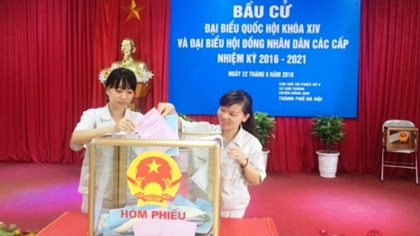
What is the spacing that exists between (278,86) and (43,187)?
296 cm

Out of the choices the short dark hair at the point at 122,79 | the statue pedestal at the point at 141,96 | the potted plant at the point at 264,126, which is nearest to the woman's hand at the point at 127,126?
the short dark hair at the point at 122,79

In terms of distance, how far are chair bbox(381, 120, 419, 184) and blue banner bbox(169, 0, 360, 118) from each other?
502 mm

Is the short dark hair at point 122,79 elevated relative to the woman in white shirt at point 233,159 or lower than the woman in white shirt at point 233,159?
elevated

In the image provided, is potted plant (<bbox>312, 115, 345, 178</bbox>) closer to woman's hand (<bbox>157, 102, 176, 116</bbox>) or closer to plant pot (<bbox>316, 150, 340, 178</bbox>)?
plant pot (<bbox>316, 150, 340, 178</bbox>)

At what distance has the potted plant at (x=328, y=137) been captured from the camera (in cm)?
532

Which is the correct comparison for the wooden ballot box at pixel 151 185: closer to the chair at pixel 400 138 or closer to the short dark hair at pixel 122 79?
the short dark hair at pixel 122 79

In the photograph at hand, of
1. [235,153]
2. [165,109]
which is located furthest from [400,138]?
[165,109]

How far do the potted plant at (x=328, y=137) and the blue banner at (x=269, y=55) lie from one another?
24 centimetres

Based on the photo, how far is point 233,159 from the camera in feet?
5.19

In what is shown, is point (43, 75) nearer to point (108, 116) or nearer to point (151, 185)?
point (108, 116)

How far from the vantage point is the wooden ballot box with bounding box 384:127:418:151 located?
5.18 m

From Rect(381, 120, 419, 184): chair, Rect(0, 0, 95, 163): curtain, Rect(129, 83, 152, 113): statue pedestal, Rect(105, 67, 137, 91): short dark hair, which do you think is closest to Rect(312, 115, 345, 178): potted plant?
Rect(381, 120, 419, 184): chair

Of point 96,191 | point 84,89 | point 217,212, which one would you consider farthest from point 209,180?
point 84,89

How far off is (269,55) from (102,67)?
2151mm
